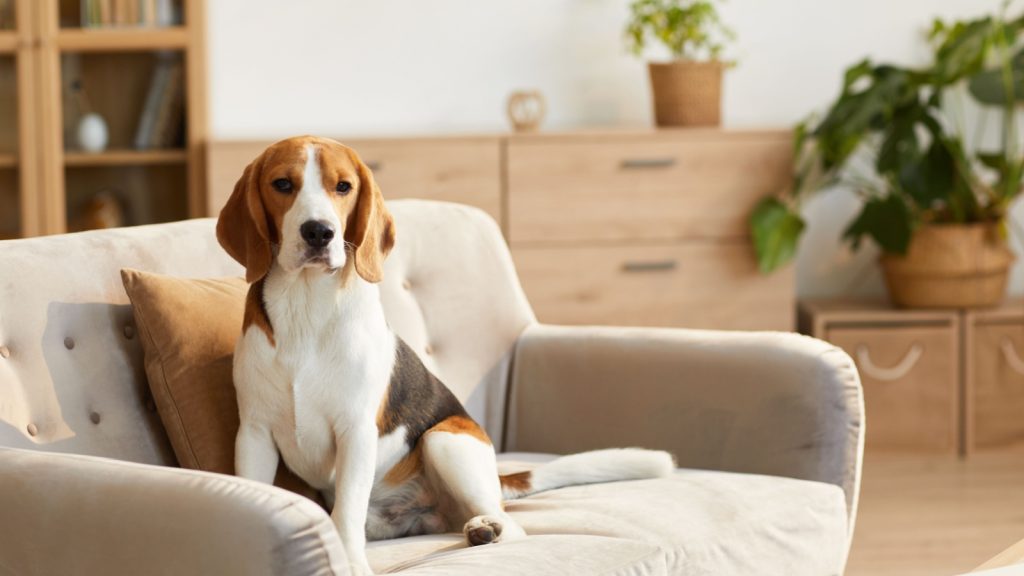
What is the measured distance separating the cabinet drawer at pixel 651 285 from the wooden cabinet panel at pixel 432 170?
0.82 ft

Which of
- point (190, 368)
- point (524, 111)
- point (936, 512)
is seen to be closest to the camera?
point (190, 368)

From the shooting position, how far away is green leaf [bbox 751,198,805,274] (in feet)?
13.4

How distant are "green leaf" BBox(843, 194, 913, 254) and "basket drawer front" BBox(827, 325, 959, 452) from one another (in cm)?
27

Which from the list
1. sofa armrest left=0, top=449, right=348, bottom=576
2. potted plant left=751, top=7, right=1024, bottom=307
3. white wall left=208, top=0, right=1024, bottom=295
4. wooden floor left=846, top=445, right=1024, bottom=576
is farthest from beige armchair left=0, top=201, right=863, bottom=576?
white wall left=208, top=0, right=1024, bottom=295

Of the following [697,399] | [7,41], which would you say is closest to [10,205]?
[7,41]

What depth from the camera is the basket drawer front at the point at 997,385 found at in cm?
418

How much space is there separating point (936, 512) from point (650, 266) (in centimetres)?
111

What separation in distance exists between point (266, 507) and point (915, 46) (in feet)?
12.1

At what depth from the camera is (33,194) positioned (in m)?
4.18

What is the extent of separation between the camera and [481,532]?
186 cm

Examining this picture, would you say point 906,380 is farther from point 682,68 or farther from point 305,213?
point 305,213

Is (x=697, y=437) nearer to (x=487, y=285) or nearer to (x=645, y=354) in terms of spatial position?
(x=645, y=354)

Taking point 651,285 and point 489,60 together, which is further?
point 489,60

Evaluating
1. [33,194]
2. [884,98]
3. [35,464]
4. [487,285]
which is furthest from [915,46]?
[35,464]
